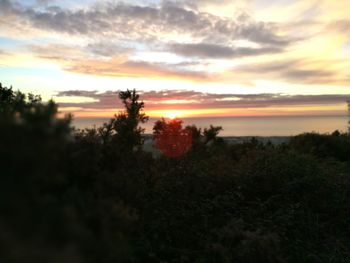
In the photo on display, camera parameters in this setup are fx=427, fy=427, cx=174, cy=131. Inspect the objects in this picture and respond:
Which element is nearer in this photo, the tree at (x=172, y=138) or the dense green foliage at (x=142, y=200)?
the dense green foliage at (x=142, y=200)

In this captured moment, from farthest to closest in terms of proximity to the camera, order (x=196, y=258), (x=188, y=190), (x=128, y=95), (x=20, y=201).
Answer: (x=128, y=95)
(x=188, y=190)
(x=196, y=258)
(x=20, y=201)

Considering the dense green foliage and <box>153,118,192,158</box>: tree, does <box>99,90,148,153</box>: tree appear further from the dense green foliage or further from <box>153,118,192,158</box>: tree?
<box>153,118,192,158</box>: tree

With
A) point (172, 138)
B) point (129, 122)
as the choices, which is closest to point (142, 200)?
point (129, 122)

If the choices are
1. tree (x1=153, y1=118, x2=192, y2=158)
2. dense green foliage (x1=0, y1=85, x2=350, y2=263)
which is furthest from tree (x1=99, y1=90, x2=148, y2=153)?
tree (x1=153, y1=118, x2=192, y2=158)

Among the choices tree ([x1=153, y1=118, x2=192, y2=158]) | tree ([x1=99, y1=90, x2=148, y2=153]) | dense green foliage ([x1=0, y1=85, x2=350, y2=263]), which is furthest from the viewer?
tree ([x1=153, y1=118, x2=192, y2=158])

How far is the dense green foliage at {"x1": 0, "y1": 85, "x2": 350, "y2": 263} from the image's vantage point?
269 centimetres

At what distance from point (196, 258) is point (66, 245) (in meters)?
5.26

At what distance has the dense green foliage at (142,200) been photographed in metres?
2.69

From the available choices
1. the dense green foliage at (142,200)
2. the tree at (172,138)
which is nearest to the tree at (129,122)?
the dense green foliage at (142,200)

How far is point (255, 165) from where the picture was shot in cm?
1164

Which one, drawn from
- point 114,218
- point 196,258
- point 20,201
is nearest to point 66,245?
point 20,201

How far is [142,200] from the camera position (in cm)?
794

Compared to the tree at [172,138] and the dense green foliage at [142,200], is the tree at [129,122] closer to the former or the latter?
the dense green foliage at [142,200]

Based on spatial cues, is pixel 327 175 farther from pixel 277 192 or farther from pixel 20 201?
pixel 20 201
